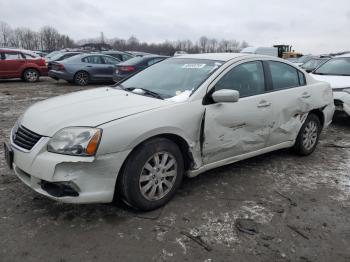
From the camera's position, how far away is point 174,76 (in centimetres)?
400

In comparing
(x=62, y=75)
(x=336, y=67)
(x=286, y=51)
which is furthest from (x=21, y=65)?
(x=286, y=51)

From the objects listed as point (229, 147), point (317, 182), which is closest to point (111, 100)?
point (229, 147)

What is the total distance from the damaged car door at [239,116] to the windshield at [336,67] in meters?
4.37

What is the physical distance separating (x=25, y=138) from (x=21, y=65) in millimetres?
12366

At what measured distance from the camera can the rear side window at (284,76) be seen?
438 cm

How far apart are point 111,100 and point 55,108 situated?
556 millimetres

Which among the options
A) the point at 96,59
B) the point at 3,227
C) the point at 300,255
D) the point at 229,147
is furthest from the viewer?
the point at 96,59

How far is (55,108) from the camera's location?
3359 millimetres

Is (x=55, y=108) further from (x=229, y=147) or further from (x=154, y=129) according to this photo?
(x=229, y=147)

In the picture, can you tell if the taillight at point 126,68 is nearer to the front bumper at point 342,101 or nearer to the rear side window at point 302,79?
the front bumper at point 342,101

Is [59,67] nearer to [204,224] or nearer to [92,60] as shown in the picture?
[92,60]

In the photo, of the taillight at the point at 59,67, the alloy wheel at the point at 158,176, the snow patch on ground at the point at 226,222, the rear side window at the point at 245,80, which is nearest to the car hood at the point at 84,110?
the alloy wheel at the point at 158,176

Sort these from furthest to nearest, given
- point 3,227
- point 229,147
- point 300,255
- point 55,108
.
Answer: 1. point 229,147
2. point 55,108
3. point 3,227
4. point 300,255

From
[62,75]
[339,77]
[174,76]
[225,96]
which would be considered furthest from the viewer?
[62,75]
